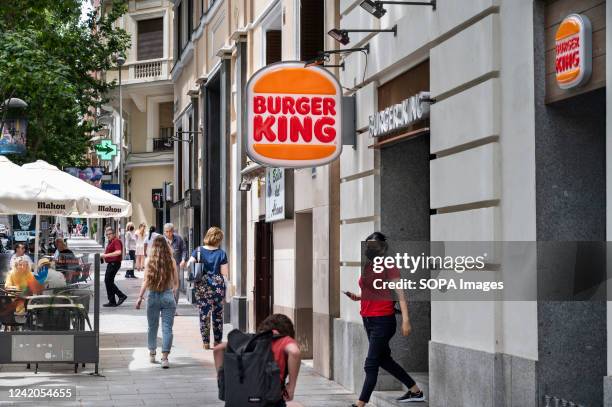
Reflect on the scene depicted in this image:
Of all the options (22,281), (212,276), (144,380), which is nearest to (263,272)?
(212,276)

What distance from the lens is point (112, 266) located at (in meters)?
25.7

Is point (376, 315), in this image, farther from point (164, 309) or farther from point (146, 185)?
point (146, 185)

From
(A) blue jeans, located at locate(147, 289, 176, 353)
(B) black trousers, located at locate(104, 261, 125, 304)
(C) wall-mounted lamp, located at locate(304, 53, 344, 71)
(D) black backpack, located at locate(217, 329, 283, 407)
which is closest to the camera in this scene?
(D) black backpack, located at locate(217, 329, 283, 407)

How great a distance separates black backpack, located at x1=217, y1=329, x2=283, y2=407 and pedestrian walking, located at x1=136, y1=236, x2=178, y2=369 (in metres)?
7.98

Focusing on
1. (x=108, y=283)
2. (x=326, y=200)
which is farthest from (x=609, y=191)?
(x=108, y=283)

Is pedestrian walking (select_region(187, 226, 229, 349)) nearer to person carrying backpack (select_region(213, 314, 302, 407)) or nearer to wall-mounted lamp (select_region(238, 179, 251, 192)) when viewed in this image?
wall-mounted lamp (select_region(238, 179, 251, 192))

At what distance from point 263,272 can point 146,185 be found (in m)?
28.3

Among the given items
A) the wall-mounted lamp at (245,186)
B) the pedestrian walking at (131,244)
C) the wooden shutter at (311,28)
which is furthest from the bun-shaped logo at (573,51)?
the pedestrian walking at (131,244)

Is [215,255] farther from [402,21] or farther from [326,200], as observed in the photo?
[402,21]

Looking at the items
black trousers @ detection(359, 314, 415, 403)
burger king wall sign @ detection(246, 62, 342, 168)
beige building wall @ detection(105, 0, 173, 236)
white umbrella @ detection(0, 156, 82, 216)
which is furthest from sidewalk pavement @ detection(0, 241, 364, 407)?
beige building wall @ detection(105, 0, 173, 236)

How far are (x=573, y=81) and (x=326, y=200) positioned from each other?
265 inches

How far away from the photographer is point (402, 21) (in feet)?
38.4

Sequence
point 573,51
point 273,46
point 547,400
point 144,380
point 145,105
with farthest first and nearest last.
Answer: point 145,105, point 273,46, point 144,380, point 547,400, point 573,51

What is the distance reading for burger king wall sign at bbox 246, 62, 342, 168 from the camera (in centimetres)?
1280
